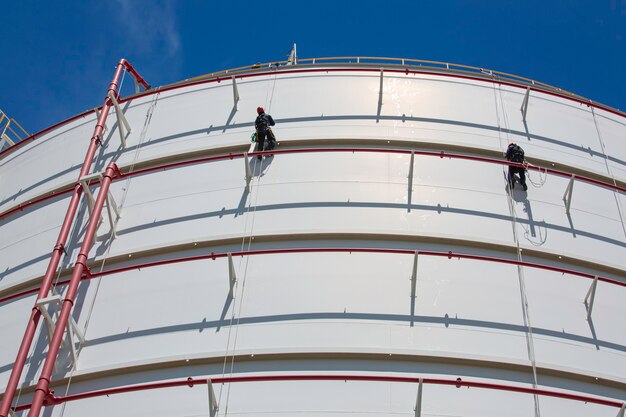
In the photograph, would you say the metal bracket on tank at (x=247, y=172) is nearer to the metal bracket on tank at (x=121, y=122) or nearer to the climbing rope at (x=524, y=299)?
the metal bracket on tank at (x=121, y=122)

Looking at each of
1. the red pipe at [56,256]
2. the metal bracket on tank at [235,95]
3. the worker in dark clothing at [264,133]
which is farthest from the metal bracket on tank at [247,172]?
the red pipe at [56,256]

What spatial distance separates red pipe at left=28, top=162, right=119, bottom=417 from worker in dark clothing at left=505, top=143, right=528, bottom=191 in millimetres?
7308

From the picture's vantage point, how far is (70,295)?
39.7ft

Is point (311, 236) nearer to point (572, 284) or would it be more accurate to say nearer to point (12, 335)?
point (572, 284)

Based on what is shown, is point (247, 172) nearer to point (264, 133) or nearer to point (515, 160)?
point (264, 133)

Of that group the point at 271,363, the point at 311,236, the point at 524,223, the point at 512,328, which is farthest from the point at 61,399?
the point at 524,223

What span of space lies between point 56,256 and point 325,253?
15.3ft

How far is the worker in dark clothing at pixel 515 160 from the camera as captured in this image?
13766 mm

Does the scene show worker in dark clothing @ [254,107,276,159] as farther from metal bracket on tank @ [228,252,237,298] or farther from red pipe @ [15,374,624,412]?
red pipe @ [15,374,624,412]

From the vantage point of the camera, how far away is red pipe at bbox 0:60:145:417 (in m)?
10.9

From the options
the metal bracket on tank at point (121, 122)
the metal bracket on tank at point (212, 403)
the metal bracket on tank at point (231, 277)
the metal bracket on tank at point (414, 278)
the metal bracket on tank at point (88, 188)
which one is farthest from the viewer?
the metal bracket on tank at point (121, 122)

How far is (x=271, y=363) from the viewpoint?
10977 mm

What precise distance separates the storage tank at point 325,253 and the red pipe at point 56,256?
41 millimetres

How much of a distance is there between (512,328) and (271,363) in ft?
11.9
